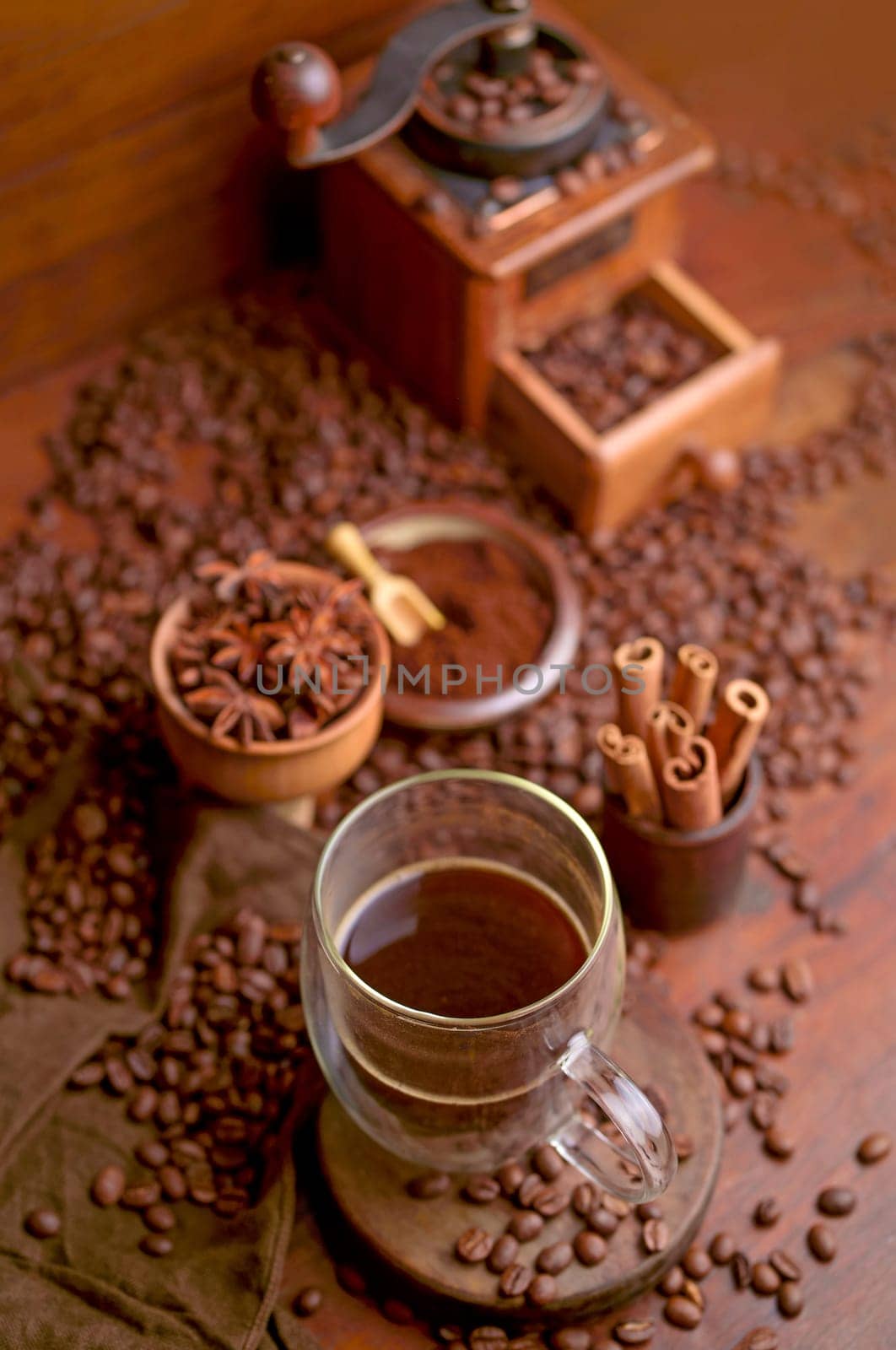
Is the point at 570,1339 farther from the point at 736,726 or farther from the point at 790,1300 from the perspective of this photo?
the point at 736,726

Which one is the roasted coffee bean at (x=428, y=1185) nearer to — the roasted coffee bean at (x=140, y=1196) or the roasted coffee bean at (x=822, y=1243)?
the roasted coffee bean at (x=140, y=1196)

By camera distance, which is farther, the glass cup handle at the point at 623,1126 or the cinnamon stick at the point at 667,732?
the cinnamon stick at the point at 667,732

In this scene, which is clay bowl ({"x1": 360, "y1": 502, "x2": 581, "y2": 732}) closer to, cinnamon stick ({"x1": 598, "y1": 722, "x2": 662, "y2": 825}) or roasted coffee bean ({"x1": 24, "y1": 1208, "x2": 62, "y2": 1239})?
cinnamon stick ({"x1": 598, "y1": 722, "x2": 662, "y2": 825})

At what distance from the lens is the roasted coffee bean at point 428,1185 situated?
4.74 ft

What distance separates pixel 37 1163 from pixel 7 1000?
17cm

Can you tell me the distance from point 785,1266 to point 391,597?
856 millimetres

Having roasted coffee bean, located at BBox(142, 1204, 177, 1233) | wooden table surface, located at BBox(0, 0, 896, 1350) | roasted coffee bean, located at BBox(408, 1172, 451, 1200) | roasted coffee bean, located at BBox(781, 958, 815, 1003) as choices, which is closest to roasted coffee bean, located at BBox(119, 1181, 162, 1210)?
roasted coffee bean, located at BBox(142, 1204, 177, 1233)

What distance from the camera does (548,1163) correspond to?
1.47m

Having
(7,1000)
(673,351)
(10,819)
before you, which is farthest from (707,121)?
(7,1000)

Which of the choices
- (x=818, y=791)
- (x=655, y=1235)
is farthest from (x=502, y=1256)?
(x=818, y=791)

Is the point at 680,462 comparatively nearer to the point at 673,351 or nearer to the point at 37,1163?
the point at 673,351

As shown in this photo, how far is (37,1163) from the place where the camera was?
153 centimetres

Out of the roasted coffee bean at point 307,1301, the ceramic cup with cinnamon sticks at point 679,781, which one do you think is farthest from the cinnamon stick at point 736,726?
the roasted coffee bean at point 307,1301

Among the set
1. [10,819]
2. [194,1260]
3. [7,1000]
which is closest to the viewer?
[194,1260]
